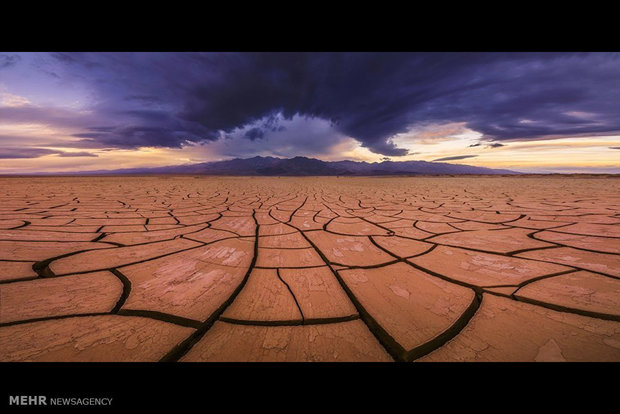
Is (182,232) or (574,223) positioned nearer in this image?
(182,232)

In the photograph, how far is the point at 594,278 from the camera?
1052mm

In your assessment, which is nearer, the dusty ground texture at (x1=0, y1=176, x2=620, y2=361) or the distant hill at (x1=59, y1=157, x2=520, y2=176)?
the dusty ground texture at (x1=0, y1=176, x2=620, y2=361)

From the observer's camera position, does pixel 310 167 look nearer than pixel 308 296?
Result: No

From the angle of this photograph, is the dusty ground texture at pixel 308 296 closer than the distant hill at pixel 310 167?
Yes
